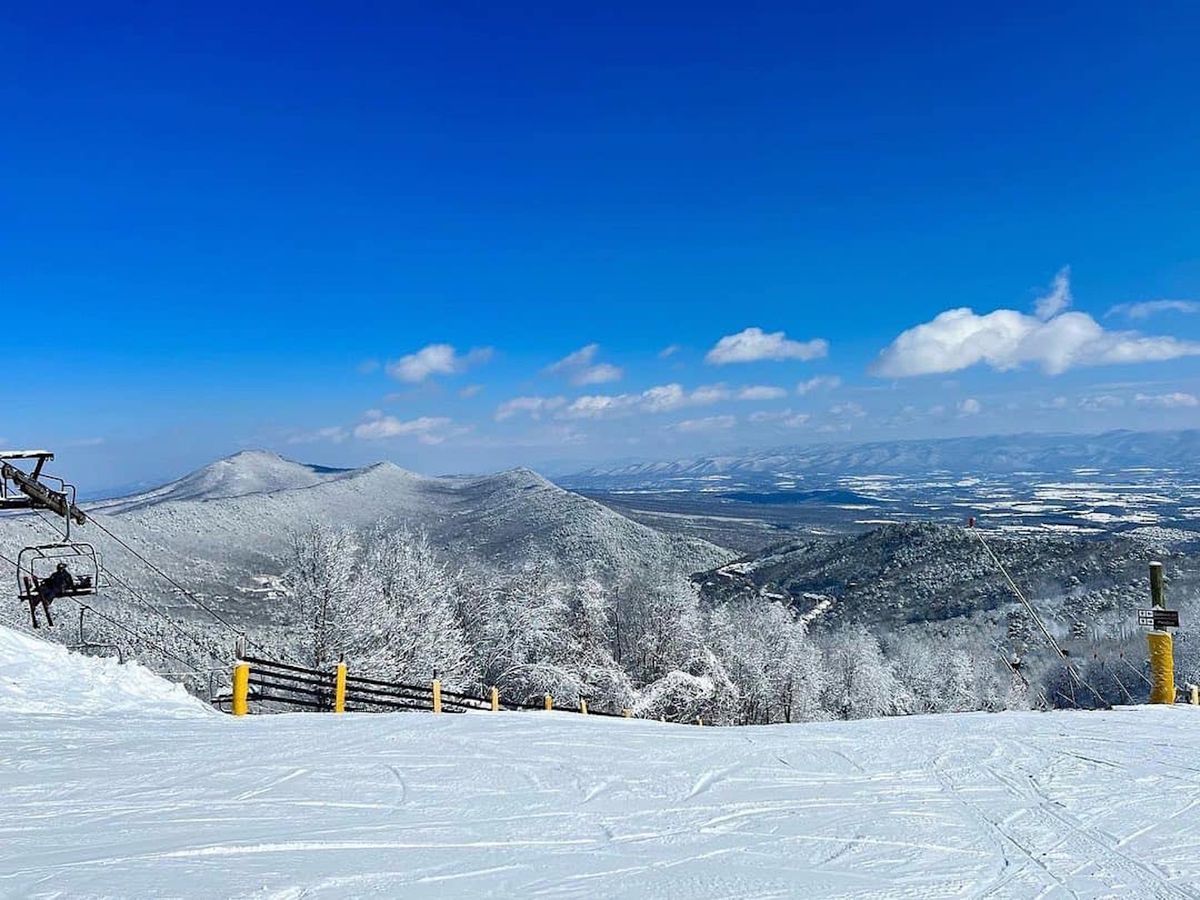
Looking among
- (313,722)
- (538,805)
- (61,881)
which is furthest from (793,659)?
(61,881)

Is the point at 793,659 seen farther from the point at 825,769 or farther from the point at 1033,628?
the point at 825,769

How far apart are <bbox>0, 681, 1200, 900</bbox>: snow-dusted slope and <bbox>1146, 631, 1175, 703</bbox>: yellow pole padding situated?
9.99 meters

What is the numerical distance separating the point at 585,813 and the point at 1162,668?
20.7 metres

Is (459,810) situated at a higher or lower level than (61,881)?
lower

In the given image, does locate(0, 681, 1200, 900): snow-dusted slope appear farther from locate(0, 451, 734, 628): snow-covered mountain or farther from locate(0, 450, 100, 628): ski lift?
locate(0, 451, 734, 628): snow-covered mountain

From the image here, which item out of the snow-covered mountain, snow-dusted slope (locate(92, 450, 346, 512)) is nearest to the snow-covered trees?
the snow-covered mountain

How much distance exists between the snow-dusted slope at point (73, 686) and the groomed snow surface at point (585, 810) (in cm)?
111

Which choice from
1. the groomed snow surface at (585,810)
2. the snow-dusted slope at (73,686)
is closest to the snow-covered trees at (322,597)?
the snow-dusted slope at (73,686)

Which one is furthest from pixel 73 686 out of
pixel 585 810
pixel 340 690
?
pixel 585 810

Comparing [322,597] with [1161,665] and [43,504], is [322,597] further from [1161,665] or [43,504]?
[1161,665]

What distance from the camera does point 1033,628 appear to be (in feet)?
210

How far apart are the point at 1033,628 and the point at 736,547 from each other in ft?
198

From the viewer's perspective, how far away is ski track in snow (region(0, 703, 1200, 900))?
19.8 ft

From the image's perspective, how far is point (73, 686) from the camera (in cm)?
1572
